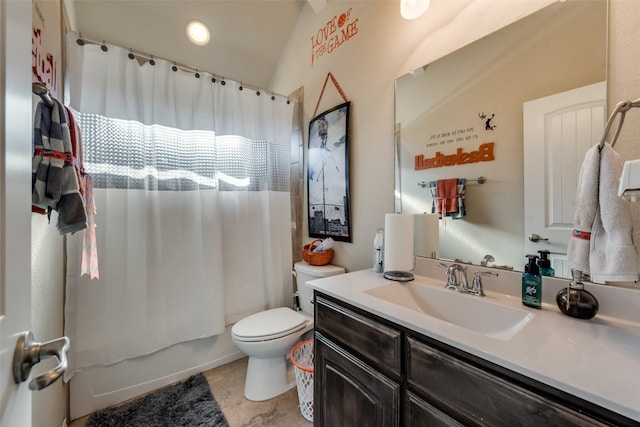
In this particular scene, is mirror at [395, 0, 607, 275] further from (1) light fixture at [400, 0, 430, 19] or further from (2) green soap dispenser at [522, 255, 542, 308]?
(1) light fixture at [400, 0, 430, 19]

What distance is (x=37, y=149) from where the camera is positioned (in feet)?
2.50

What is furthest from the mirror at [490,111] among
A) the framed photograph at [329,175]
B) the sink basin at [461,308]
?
the framed photograph at [329,175]

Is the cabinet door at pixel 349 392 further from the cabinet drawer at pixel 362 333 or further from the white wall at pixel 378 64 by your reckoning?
the white wall at pixel 378 64

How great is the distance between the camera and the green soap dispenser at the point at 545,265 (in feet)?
2.93

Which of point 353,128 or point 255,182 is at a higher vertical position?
point 353,128

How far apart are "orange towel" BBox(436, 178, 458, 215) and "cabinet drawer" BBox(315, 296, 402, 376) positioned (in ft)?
2.18

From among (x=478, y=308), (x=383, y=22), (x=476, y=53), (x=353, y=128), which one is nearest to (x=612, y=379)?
(x=478, y=308)

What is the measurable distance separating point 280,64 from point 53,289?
7.29ft

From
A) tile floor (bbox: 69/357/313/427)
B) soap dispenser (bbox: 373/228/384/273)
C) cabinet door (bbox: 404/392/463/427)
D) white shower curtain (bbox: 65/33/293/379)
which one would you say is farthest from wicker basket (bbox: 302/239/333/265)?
cabinet door (bbox: 404/392/463/427)

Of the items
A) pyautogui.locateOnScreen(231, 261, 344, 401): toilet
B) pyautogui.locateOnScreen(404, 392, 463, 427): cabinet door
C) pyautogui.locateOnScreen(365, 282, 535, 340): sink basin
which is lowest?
pyautogui.locateOnScreen(231, 261, 344, 401): toilet

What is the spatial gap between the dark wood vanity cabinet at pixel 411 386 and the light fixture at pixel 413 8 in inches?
55.2

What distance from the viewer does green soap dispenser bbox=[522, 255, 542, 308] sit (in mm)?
849

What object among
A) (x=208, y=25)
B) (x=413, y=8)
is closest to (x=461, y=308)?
(x=413, y=8)

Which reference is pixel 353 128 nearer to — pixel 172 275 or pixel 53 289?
pixel 172 275
